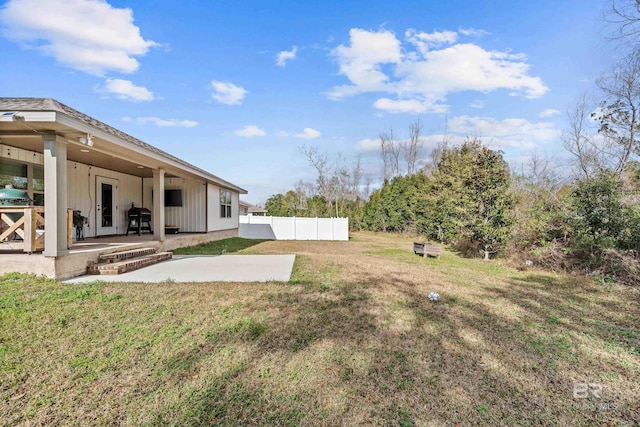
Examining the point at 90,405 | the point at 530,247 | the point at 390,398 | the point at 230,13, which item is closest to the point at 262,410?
the point at 390,398

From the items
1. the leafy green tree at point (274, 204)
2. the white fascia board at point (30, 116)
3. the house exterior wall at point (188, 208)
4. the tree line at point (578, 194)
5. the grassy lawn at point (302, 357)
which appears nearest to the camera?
the grassy lawn at point (302, 357)

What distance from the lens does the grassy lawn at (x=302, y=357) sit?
7.18 feet

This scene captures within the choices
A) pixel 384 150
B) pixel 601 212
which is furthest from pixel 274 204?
pixel 601 212

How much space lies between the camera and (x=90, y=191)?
30.1ft

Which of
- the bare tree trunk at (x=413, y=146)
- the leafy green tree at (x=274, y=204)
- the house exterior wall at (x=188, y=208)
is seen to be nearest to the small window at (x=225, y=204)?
the house exterior wall at (x=188, y=208)

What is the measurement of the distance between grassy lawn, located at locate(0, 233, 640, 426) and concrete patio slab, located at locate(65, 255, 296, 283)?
0.58 meters

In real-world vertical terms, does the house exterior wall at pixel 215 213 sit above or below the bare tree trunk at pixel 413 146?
below

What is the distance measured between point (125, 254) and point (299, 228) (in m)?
13.0

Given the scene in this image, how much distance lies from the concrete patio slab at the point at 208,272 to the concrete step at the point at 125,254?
54 cm

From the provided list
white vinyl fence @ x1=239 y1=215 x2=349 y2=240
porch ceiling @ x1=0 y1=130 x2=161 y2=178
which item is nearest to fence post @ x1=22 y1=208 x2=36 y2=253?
porch ceiling @ x1=0 y1=130 x2=161 y2=178

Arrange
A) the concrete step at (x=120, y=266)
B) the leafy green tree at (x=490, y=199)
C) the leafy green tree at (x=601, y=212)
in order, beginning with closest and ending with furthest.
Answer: the concrete step at (x=120, y=266)
the leafy green tree at (x=601, y=212)
the leafy green tree at (x=490, y=199)

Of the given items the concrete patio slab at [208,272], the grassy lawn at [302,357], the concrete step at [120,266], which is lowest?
the grassy lawn at [302,357]

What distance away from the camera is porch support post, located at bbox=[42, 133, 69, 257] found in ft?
16.6

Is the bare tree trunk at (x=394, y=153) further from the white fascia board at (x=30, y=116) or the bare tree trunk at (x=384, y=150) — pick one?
the white fascia board at (x=30, y=116)
